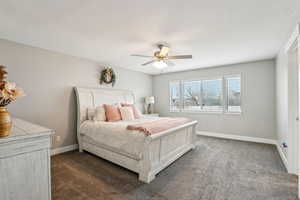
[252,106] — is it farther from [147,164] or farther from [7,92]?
[7,92]

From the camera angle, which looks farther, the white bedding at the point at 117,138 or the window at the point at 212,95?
the window at the point at 212,95

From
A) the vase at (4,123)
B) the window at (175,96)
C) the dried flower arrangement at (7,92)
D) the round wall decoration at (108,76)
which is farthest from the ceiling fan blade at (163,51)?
the window at (175,96)

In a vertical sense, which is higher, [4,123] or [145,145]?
[4,123]

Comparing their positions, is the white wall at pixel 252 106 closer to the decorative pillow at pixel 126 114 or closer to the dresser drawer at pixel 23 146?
the decorative pillow at pixel 126 114

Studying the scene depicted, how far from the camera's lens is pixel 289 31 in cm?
→ 234

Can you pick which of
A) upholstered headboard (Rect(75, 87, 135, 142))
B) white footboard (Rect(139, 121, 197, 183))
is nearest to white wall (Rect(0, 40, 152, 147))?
upholstered headboard (Rect(75, 87, 135, 142))

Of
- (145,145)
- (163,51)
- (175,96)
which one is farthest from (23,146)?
(175,96)

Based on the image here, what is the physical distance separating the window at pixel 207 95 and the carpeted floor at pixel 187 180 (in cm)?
189

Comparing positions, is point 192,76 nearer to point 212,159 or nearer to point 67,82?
point 212,159

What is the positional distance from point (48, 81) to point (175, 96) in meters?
4.36

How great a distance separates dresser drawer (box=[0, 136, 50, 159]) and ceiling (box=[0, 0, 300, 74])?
1.55 meters

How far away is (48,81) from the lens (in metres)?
3.20

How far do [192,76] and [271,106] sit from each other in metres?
2.52

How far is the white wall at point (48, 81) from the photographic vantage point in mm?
2781
